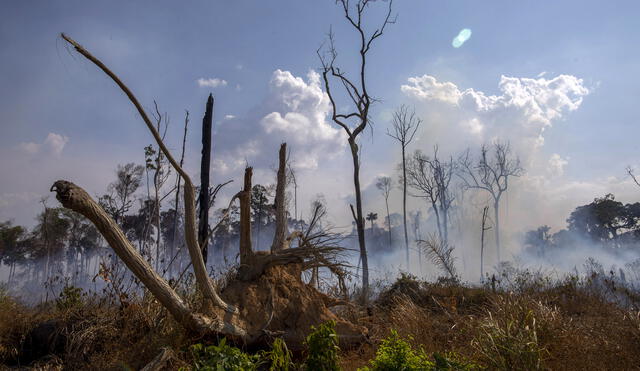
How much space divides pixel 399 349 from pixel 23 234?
4732cm

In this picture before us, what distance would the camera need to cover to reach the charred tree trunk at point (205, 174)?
10.5 meters

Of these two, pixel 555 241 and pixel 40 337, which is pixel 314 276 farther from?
pixel 555 241

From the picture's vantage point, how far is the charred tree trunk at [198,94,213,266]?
10492 millimetres

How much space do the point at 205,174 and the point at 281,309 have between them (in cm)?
622

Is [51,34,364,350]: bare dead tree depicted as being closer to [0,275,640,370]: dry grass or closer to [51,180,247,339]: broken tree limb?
[51,180,247,339]: broken tree limb

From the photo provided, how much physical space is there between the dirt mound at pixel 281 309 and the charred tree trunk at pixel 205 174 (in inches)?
180

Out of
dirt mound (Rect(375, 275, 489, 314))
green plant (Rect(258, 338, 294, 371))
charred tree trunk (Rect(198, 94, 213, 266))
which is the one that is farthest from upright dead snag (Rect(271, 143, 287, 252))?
dirt mound (Rect(375, 275, 489, 314))

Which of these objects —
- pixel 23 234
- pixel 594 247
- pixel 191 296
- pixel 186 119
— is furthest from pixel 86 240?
pixel 594 247

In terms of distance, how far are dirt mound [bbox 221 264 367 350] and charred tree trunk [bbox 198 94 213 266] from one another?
15.0 feet

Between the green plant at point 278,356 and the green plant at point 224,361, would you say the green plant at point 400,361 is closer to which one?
the green plant at point 278,356

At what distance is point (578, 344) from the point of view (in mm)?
4938

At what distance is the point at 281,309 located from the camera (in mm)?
5910

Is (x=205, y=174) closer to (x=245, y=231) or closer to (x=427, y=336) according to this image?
(x=245, y=231)

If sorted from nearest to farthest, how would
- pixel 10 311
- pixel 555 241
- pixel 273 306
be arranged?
pixel 273 306 → pixel 10 311 → pixel 555 241
